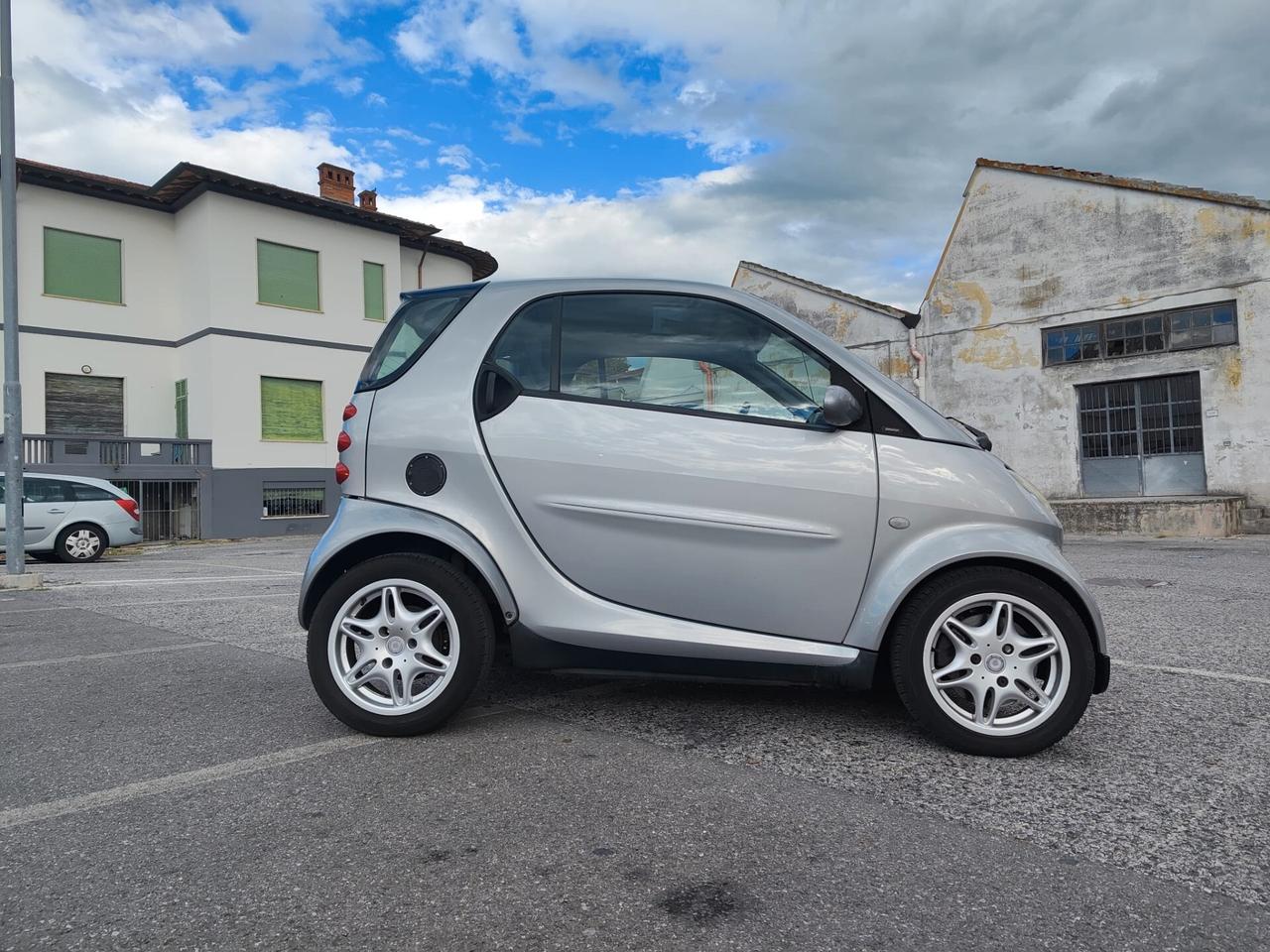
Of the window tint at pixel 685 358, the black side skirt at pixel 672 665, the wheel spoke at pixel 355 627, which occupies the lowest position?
the black side skirt at pixel 672 665

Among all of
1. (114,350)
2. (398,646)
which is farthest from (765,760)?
(114,350)

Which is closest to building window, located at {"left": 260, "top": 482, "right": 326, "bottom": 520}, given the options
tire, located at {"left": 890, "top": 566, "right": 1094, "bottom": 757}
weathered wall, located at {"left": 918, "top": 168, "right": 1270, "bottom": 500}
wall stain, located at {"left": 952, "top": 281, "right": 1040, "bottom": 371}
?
weathered wall, located at {"left": 918, "top": 168, "right": 1270, "bottom": 500}

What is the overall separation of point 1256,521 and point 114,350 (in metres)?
24.7

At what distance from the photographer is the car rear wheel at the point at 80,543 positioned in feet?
43.5

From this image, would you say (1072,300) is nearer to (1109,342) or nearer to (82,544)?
(1109,342)

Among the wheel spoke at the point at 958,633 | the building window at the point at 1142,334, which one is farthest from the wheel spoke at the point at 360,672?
the building window at the point at 1142,334

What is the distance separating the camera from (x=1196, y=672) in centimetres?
422

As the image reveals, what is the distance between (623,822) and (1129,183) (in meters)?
18.3

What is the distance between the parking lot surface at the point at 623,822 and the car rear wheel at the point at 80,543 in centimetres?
1069

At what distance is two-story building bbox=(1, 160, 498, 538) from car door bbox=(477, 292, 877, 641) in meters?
19.2

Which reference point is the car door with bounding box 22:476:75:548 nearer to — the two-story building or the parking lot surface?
the two-story building

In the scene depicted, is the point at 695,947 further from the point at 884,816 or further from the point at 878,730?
the point at 878,730

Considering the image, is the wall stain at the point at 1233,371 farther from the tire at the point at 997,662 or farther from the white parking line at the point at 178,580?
the white parking line at the point at 178,580

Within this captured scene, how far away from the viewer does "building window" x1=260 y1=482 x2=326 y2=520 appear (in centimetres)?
2144
